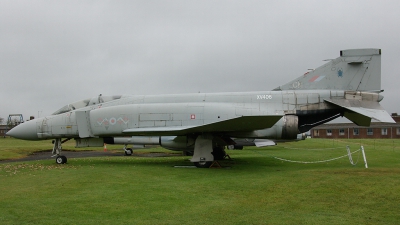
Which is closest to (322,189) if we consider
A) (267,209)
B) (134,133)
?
(267,209)

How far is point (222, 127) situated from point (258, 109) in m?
1.98

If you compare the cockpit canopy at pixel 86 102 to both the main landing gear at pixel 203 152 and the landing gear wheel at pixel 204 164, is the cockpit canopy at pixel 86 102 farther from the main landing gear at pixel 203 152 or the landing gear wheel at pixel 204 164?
the landing gear wheel at pixel 204 164

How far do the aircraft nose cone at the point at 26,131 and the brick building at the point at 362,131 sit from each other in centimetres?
6518

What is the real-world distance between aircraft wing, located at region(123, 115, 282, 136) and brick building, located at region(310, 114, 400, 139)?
62997 mm

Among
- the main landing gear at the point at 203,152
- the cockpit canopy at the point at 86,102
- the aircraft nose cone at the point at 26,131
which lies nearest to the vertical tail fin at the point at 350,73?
the main landing gear at the point at 203,152

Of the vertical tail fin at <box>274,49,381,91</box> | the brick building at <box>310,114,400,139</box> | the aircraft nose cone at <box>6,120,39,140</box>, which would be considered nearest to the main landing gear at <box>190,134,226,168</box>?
the vertical tail fin at <box>274,49,381,91</box>

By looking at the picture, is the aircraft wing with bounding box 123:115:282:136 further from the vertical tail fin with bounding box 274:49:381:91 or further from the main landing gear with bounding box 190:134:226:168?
the vertical tail fin with bounding box 274:49:381:91

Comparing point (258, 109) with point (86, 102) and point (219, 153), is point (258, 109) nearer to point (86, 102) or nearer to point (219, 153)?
point (219, 153)

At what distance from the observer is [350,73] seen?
1365 centimetres

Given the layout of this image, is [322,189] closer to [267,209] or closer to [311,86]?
[267,209]

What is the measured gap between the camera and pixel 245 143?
22719 mm

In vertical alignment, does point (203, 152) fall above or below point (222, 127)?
below

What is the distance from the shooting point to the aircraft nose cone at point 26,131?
15.2 metres

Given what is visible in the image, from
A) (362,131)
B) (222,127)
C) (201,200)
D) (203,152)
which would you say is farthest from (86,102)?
(362,131)
